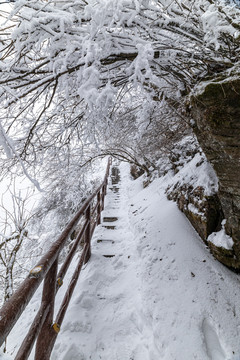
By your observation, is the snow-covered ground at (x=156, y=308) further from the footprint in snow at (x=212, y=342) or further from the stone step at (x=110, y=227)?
the stone step at (x=110, y=227)

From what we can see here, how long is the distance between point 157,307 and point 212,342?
2.07 ft

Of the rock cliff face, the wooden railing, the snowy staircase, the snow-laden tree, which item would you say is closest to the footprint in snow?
the rock cliff face

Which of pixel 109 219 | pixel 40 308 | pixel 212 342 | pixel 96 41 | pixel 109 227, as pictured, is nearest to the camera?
pixel 40 308

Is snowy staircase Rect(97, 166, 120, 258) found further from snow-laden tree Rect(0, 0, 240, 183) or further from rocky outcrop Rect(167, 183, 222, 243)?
snow-laden tree Rect(0, 0, 240, 183)

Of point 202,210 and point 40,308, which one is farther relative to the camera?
point 202,210

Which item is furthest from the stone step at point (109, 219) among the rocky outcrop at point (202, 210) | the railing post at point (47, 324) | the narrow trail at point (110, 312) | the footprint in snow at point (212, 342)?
the railing post at point (47, 324)

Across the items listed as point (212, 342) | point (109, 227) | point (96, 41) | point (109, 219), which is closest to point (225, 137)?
point (96, 41)

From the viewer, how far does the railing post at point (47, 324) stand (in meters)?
1.30

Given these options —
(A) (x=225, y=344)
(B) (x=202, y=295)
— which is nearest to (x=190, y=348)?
(A) (x=225, y=344)

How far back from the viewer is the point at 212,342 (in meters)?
1.70

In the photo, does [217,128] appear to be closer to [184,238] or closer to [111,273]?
[184,238]

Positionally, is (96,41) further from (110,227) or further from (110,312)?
(110,227)

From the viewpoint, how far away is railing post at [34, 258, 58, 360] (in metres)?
1.30

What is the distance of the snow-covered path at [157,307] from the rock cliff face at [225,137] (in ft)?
2.00
